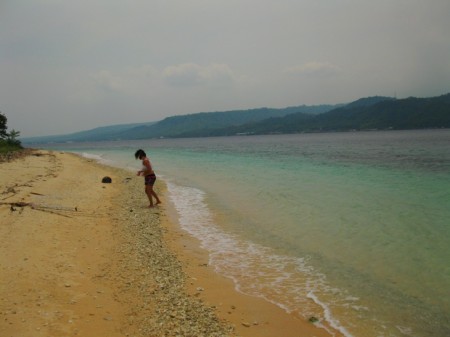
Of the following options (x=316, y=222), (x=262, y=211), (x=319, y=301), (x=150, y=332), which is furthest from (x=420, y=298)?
(x=262, y=211)

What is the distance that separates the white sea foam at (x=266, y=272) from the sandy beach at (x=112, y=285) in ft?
1.03

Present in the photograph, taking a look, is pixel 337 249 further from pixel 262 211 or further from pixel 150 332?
pixel 150 332

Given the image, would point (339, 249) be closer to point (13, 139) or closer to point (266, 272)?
point (266, 272)

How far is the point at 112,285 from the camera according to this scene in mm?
6910

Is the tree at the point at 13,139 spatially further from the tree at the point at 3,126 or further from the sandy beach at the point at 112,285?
the sandy beach at the point at 112,285

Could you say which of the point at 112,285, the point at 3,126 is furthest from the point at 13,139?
the point at 112,285

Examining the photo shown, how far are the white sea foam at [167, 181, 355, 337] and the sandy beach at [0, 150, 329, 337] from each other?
1.03ft

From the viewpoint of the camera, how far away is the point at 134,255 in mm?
8852

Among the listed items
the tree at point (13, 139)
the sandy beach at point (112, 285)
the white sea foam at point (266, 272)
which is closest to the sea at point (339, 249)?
the white sea foam at point (266, 272)

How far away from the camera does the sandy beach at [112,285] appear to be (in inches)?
212

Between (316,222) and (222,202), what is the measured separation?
5.63 metres

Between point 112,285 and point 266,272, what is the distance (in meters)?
3.55

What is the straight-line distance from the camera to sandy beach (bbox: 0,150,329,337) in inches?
212

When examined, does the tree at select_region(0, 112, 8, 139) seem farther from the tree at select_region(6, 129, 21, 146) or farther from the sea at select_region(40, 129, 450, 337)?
the sea at select_region(40, 129, 450, 337)
